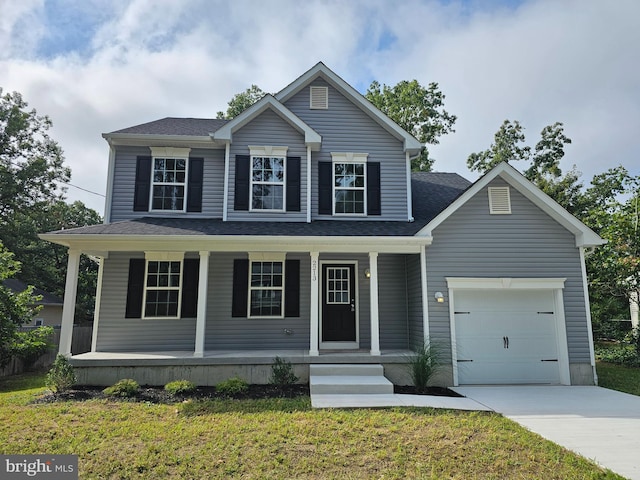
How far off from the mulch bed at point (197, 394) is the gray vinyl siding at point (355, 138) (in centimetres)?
481

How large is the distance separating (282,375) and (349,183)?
528cm

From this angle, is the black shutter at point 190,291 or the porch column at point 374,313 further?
the black shutter at point 190,291

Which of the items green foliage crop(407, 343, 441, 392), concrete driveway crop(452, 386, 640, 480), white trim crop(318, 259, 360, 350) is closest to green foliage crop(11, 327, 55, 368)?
white trim crop(318, 259, 360, 350)

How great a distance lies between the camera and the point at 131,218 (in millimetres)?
9711

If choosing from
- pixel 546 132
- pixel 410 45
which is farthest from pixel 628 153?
pixel 410 45

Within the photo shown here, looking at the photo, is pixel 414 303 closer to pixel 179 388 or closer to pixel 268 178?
pixel 268 178

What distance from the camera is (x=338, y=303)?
977 centimetres

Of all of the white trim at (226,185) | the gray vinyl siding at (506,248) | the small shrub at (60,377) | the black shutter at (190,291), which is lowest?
the small shrub at (60,377)

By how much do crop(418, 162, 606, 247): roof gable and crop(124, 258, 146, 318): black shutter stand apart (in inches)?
266

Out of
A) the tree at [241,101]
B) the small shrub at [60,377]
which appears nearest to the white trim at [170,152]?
the small shrub at [60,377]

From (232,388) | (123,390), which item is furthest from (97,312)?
(232,388)

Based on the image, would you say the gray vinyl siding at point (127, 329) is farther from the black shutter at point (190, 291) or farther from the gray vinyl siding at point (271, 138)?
the gray vinyl siding at point (271, 138)

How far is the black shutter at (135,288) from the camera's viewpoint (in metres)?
9.26

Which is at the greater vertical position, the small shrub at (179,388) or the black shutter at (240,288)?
the black shutter at (240,288)
